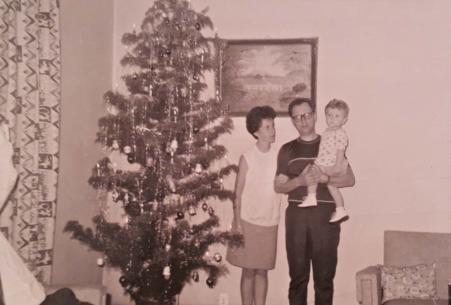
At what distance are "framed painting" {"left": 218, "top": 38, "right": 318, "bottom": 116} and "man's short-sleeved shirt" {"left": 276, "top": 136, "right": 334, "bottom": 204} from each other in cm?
29

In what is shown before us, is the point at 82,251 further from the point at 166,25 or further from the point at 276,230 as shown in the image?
the point at 166,25

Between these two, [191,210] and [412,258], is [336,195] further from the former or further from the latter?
[191,210]

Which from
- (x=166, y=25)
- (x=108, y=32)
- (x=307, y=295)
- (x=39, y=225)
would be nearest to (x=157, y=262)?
(x=39, y=225)

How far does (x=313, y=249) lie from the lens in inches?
146

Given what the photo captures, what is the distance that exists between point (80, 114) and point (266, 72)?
1.47 meters

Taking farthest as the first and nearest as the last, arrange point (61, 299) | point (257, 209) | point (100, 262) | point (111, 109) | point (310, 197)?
point (111, 109) → point (257, 209) → point (310, 197) → point (100, 262) → point (61, 299)

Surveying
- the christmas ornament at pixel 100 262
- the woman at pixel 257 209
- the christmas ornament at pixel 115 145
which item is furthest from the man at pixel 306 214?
the christmas ornament at pixel 100 262

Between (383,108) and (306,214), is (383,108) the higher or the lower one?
the higher one

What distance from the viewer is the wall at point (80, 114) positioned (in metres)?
3.58

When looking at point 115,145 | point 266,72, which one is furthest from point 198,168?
point 266,72

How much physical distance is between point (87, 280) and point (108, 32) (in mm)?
2032

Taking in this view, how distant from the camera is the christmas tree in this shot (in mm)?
3277

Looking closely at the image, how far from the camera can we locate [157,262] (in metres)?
3.25

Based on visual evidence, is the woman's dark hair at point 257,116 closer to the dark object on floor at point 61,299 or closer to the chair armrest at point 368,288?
the chair armrest at point 368,288
